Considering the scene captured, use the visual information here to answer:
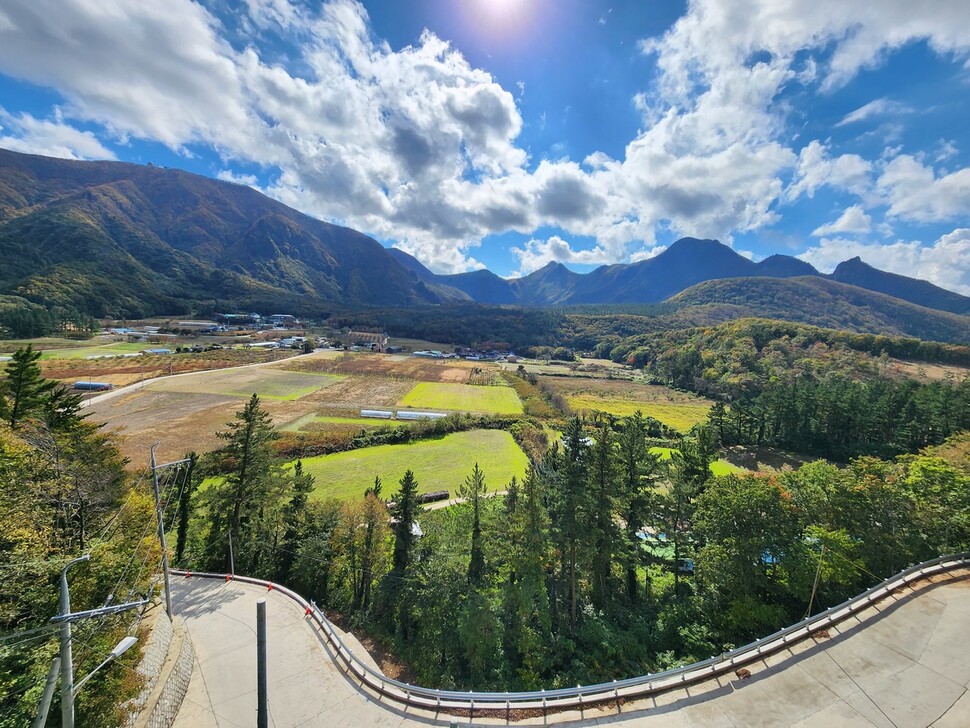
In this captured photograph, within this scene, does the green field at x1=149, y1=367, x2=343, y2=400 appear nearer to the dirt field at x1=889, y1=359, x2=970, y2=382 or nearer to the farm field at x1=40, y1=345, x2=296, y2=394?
the farm field at x1=40, y1=345, x2=296, y2=394

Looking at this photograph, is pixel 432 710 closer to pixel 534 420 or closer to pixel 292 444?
pixel 292 444

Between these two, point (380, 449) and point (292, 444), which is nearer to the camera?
point (292, 444)

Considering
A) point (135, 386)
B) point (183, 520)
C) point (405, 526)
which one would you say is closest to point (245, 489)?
point (183, 520)

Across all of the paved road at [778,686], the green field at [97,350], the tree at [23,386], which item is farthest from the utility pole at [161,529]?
the green field at [97,350]

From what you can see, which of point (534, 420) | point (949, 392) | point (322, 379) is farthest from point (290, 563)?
point (949, 392)

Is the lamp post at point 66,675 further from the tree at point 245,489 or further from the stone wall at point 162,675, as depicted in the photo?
the tree at point 245,489

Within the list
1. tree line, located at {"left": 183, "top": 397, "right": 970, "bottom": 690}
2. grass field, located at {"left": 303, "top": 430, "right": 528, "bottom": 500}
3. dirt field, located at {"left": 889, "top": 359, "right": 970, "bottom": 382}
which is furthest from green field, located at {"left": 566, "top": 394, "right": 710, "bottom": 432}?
dirt field, located at {"left": 889, "top": 359, "right": 970, "bottom": 382}

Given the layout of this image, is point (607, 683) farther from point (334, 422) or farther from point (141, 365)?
point (141, 365)
